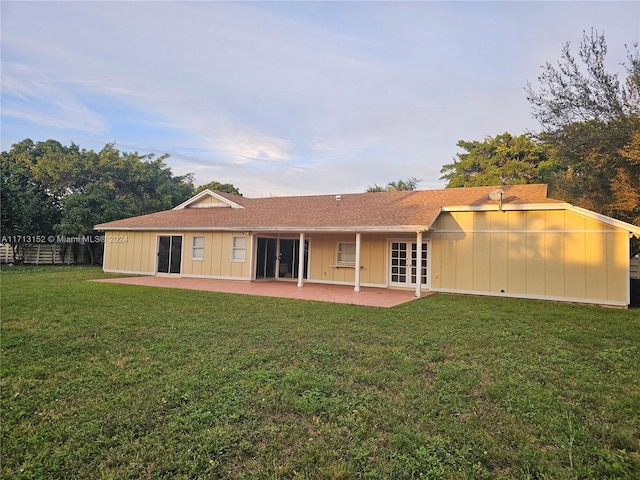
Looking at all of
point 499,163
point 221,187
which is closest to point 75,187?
point 221,187

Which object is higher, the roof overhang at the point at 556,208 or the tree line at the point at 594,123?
the tree line at the point at 594,123

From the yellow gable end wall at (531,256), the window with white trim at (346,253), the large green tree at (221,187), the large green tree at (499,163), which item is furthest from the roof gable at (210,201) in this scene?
the large green tree at (499,163)

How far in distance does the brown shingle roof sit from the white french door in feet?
4.11

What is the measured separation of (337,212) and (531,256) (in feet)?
22.9

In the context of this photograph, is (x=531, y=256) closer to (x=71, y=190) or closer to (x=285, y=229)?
(x=285, y=229)

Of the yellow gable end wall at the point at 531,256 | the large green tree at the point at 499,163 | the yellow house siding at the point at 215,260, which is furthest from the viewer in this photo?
the large green tree at the point at 499,163

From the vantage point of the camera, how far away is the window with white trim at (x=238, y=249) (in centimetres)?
1470

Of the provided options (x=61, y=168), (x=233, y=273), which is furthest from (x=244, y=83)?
(x=61, y=168)

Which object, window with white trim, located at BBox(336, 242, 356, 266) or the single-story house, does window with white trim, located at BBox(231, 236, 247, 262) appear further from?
window with white trim, located at BBox(336, 242, 356, 266)

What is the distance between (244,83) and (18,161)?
65.5 feet

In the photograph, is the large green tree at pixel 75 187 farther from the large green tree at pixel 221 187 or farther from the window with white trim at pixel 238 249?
the window with white trim at pixel 238 249

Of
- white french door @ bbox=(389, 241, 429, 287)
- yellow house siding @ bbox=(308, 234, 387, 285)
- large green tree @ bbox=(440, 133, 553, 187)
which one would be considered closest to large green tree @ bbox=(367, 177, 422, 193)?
large green tree @ bbox=(440, 133, 553, 187)

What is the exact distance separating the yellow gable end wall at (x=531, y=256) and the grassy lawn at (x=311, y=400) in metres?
4.32

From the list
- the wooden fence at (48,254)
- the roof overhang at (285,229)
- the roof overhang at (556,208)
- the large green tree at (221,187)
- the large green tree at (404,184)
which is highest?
the large green tree at (404,184)
